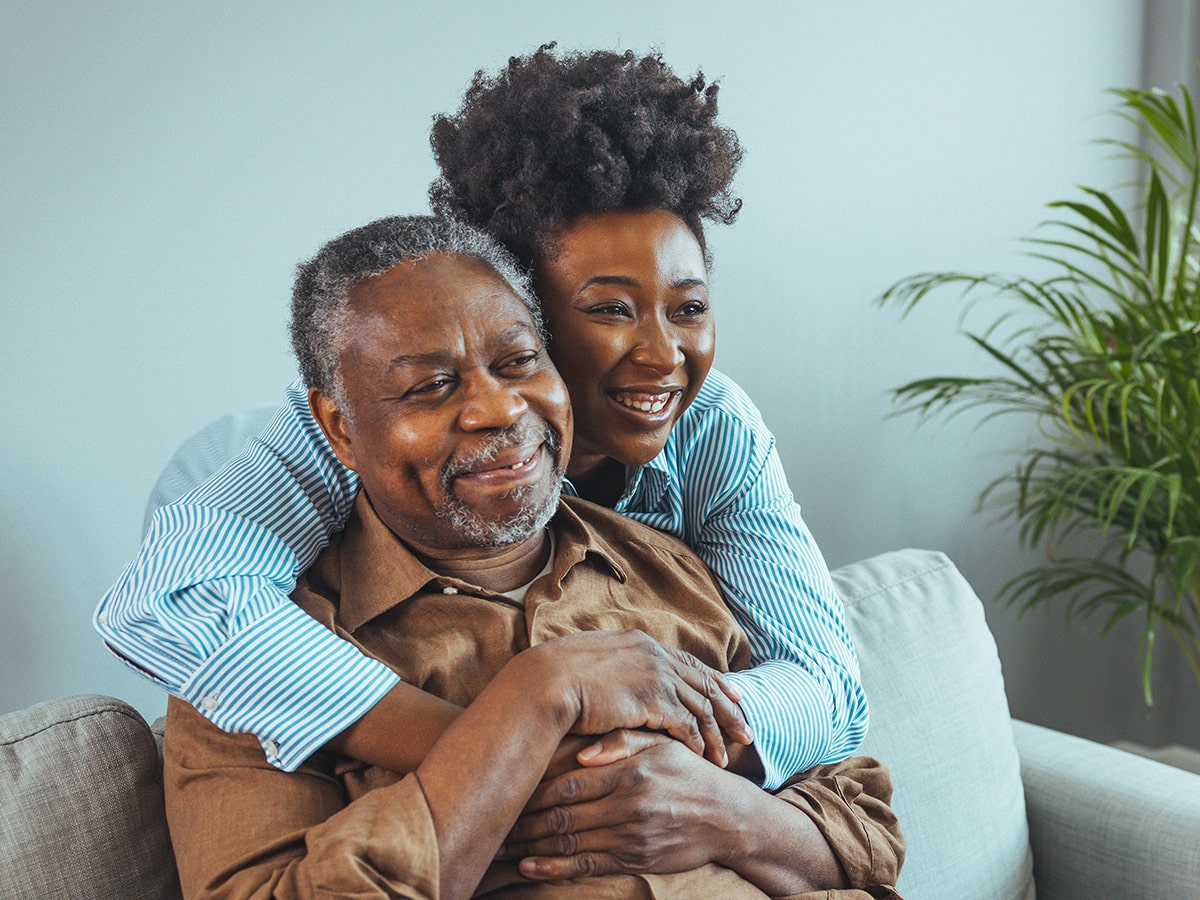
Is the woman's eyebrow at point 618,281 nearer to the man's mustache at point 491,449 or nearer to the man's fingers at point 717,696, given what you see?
the man's mustache at point 491,449

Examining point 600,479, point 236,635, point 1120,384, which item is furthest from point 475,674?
point 1120,384

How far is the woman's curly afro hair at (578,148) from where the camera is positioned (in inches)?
48.8

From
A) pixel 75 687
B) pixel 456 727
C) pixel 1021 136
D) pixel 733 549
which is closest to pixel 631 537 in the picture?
pixel 733 549

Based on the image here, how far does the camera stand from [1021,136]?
2.98 metres

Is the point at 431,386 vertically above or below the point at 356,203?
below

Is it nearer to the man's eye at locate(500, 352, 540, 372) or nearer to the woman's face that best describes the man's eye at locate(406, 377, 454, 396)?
the man's eye at locate(500, 352, 540, 372)

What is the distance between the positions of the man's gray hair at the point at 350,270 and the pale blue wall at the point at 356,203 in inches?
24.7

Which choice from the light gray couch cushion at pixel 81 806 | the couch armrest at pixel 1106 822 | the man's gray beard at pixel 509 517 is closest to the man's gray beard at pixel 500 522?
the man's gray beard at pixel 509 517

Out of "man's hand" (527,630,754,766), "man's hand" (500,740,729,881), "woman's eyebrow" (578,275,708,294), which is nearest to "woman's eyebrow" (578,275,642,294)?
"woman's eyebrow" (578,275,708,294)

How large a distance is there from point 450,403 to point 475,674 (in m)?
0.26

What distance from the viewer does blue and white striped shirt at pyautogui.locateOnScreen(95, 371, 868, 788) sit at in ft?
3.37

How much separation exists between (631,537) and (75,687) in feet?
3.07

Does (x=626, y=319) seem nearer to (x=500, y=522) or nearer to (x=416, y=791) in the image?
(x=500, y=522)

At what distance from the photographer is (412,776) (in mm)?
983
